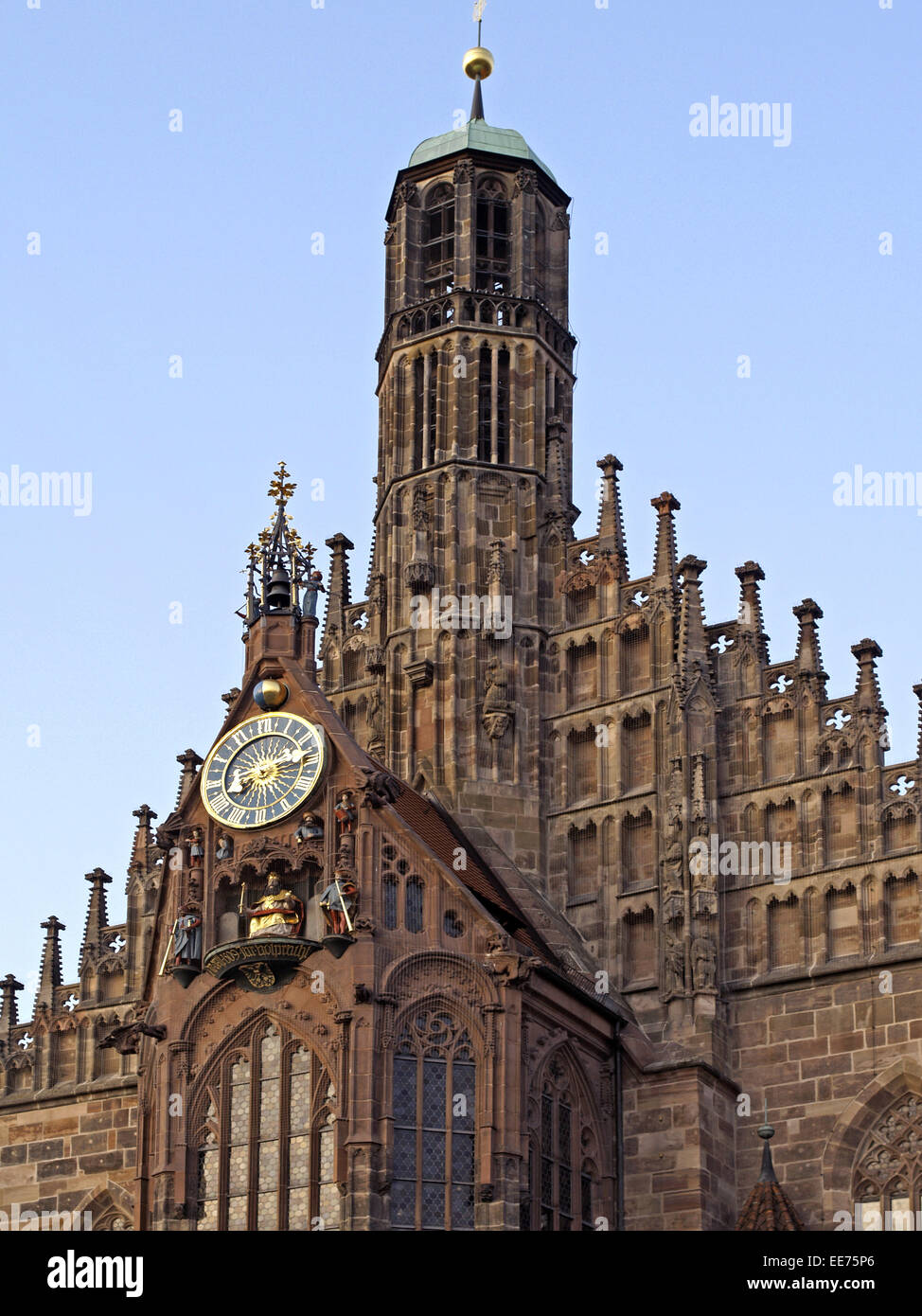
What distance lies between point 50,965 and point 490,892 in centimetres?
1056

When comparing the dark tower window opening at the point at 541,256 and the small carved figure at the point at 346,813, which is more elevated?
the dark tower window opening at the point at 541,256

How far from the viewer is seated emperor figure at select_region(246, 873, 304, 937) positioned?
4803 cm

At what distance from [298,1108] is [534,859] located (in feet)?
26.5

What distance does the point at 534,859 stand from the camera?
2110 inches

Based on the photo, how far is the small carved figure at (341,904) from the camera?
47.3m

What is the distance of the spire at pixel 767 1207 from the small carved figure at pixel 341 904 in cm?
728

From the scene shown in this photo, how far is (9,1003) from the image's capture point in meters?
57.5

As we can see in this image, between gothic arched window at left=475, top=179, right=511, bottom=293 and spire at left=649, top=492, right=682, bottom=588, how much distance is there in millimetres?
6147

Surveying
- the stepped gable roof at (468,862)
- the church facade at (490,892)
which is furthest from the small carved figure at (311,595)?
the stepped gable roof at (468,862)

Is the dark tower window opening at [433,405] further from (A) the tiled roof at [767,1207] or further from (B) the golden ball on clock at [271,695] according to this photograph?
(A) the tiled roof at [767,1207]

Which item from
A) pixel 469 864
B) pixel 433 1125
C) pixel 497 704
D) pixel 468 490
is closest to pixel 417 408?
pixel 468 490
